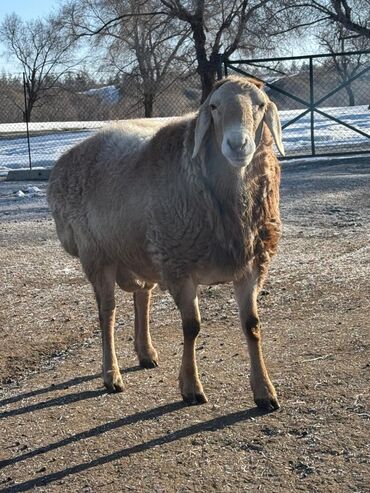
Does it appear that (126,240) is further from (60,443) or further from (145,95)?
(145,95)

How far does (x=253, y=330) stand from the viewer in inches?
174

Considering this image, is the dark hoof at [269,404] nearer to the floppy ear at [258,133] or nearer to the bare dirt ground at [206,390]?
the bare dirt ground at [206,390]

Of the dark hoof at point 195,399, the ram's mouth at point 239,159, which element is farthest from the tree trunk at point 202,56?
the ram's mouth at point 239,159

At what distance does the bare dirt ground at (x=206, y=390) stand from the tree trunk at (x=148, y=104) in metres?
19.5

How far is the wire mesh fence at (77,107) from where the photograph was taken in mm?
25172

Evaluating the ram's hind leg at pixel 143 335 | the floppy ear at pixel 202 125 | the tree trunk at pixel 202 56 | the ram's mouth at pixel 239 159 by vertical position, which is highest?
the tree trunk at pixel 202 56

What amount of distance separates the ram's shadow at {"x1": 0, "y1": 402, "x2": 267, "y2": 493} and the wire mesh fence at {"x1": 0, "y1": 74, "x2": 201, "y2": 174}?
16.8 metres

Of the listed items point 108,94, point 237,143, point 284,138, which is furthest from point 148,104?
point 237,143

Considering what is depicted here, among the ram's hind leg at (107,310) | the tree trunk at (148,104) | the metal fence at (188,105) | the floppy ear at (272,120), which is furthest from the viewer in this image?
the tree trunk at (148,104)

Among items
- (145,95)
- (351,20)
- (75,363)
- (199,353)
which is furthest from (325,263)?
(145,95)

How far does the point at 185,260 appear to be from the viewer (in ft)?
14.2

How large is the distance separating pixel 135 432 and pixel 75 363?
1301 millimetres

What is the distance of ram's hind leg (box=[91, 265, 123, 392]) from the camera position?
491 centimetres

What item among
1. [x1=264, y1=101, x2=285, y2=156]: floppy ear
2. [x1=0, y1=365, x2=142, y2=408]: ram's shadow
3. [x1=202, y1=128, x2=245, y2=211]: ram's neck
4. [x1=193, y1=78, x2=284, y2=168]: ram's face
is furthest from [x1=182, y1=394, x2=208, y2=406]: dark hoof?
[x1=264, y1=101, x2=285, y2=156]: floppy ear
